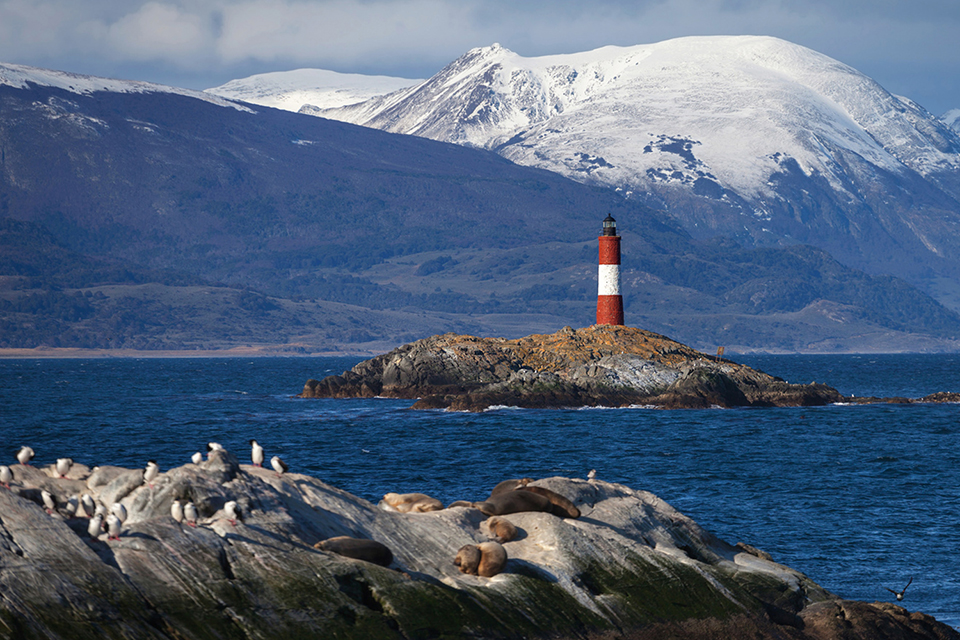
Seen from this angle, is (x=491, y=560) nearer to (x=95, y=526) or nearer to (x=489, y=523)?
(x=489, y=523)

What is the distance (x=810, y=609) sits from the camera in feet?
81.8

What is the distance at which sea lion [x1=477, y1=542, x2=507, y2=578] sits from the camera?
22422 millimetres

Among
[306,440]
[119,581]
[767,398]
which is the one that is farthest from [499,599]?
[767,398]

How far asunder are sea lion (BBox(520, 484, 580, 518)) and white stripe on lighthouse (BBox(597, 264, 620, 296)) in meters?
70.7

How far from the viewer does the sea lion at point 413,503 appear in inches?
1023

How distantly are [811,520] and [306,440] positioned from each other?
36.0 m

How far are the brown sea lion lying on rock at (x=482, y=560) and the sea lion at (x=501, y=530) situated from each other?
1282 mm

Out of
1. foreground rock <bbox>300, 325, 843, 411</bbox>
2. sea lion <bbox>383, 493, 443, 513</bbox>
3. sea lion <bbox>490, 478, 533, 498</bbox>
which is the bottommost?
foreground rock <bbox>300, 325, 843, 411</bbox>

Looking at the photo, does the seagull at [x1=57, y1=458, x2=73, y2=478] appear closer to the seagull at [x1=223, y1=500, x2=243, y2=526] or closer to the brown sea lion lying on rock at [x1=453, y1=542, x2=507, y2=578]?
the seagull at [x1=223, y1=500, x2=243, y2=526]

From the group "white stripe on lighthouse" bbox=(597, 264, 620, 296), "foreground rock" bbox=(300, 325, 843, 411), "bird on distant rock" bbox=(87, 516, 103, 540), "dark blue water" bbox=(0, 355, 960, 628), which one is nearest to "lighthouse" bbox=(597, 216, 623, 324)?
"white stripe on lighthouse" bbox=(597, 264, 620, 296)

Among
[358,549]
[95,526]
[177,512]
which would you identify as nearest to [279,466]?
[358,549]

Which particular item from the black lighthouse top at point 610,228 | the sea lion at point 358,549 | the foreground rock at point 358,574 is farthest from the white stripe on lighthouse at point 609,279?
the sea lion at point 358,549

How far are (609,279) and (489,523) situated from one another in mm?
74088

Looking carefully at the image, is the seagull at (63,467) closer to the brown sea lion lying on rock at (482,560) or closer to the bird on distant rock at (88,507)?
the bird on distant rock at (88,507)
